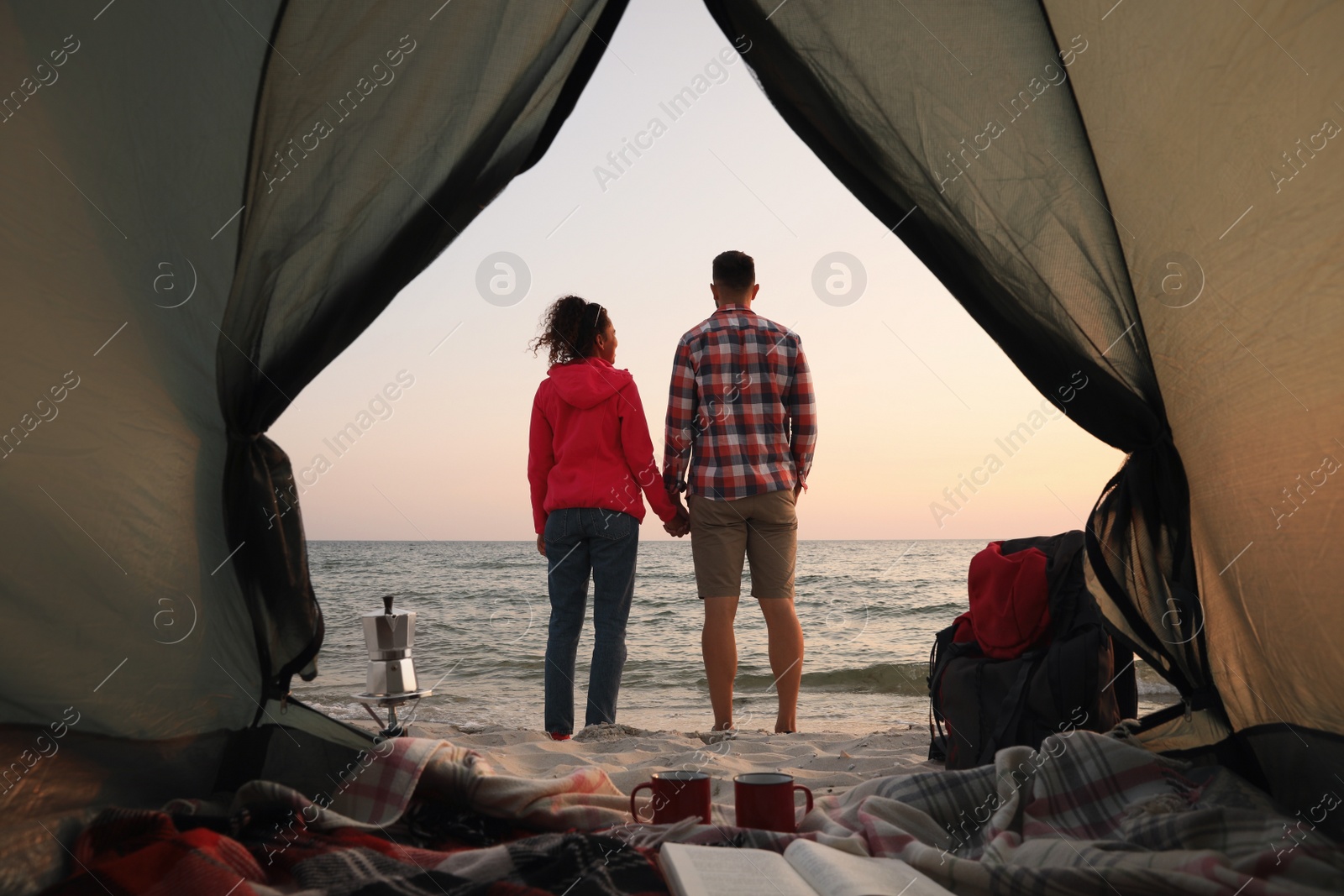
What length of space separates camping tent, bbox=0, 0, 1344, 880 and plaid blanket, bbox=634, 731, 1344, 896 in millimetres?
287

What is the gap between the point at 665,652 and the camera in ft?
29.7

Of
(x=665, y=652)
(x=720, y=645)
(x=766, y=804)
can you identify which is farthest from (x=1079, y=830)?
(x=665, y=652)

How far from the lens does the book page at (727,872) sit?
1.26 meters

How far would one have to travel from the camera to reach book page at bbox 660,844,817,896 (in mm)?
1257

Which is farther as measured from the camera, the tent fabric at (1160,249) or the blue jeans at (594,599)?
the blue jeans at (594,599)

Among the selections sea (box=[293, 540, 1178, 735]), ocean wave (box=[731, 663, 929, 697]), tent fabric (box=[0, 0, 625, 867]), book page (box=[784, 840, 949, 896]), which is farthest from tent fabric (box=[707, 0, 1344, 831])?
ocean wave (box=[731, 663, 929, 697])

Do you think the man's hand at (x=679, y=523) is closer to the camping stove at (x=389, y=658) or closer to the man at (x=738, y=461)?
the man at (x=738, y=461)

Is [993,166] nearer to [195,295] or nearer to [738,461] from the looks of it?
[738,461]

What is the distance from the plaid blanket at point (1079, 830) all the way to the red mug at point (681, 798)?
0.05 meters

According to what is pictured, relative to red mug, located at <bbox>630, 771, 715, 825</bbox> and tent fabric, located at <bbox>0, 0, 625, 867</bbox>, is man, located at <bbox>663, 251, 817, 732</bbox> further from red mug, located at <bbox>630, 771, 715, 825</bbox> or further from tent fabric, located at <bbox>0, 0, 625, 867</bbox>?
red mug, located at <bbox>630, 771, 715, 825</bbox>

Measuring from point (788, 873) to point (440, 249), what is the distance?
1698 millimetres

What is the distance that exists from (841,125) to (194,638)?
81.8 inches

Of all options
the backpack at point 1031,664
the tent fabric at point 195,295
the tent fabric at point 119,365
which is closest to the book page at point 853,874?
the backpack at point 1031,664

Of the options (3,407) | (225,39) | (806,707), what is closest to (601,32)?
(225,39)
